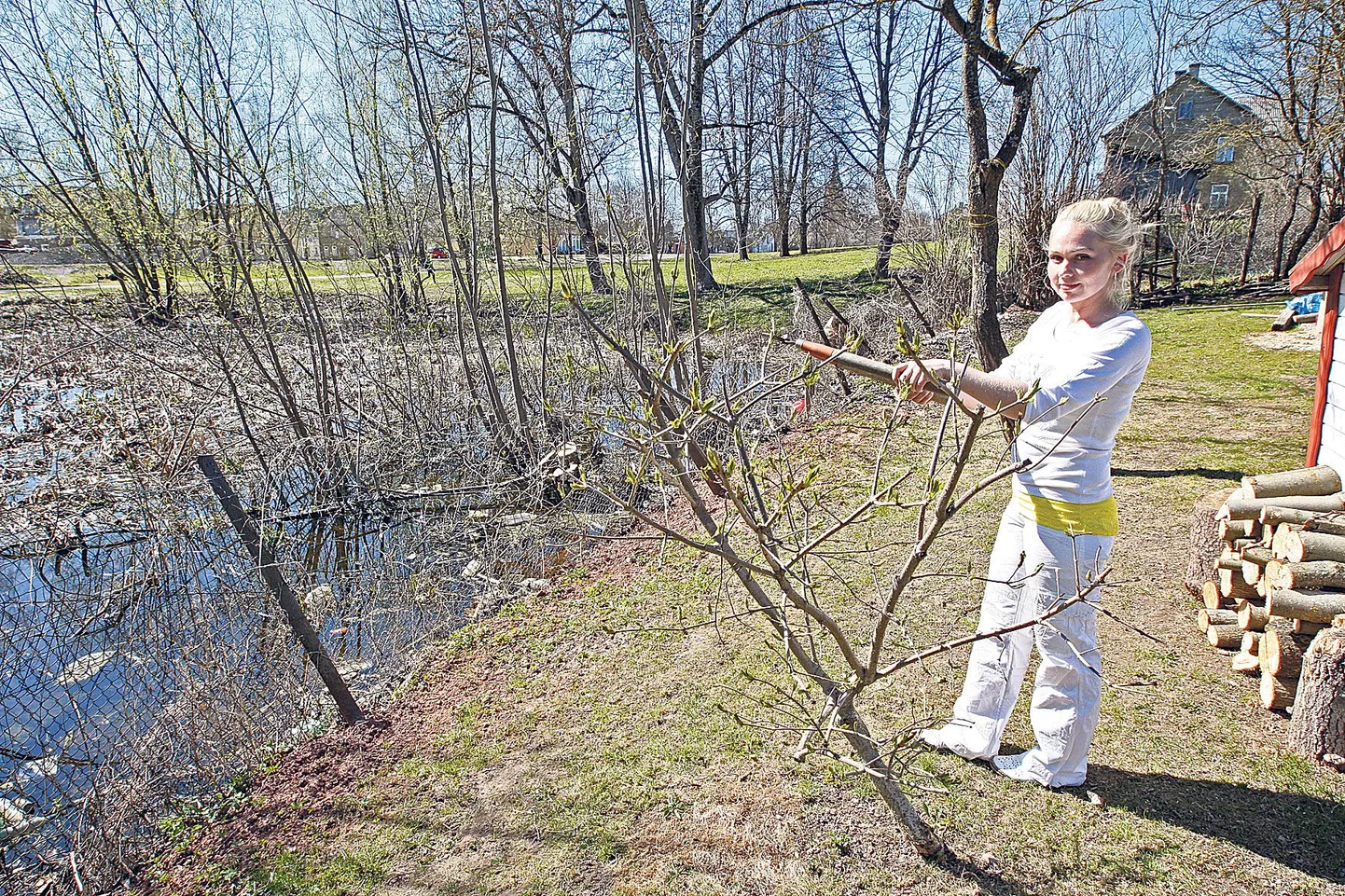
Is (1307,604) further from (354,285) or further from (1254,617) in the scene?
(354,285)

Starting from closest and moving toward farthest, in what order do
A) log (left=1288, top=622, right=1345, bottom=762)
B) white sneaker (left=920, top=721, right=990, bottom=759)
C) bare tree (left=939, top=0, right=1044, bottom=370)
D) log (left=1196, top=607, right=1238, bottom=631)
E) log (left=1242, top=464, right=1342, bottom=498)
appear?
log (left=1288, top=622, right=1345, bottom=762), white sneaker (left=920, top=721, right=990, bottom=759), log (left=1196, top=607, right=1238, bottom=631), log (left=1242, top=464, right=1342, bottom=498), bare tree (left=939, top=0, right=1044, bottom=370)

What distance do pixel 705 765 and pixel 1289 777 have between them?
6.82 ft

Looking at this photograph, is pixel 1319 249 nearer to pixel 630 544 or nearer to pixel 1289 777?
pixel 1289 777

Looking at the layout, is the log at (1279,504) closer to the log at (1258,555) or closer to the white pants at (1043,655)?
the log at (1258,555)

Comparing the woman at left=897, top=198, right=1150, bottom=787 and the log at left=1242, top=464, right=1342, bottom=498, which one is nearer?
the woman at left=897, top=198, right=1150, bottom=787

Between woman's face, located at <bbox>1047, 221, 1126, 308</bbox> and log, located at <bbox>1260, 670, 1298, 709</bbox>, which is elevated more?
woman's face, located at <bbox>1047, 221, 1126, 308</bbox>

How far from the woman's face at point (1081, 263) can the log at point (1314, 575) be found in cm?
168

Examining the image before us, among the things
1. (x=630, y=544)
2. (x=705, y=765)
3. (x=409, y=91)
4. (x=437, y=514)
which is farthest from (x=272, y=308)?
(x=705, y=765)

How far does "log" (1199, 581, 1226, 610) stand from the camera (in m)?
3.65

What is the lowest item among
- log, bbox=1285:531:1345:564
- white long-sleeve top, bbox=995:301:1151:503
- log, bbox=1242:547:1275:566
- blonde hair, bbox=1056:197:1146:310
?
log, bbox=1242:547:1275:566

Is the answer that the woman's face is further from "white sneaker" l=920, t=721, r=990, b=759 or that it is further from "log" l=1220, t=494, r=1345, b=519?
"log" l=1220, t=494, r=1345, b=519

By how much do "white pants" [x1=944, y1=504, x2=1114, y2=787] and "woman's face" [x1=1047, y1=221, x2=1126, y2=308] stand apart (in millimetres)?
705

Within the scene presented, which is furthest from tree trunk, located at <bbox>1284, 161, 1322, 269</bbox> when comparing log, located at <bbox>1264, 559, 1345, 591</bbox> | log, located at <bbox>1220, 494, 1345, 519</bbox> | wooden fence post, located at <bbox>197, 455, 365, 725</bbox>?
wooden fence post, located at <bbox>197, 455, 365, 725</bbox>

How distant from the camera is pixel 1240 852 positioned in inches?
94.3
